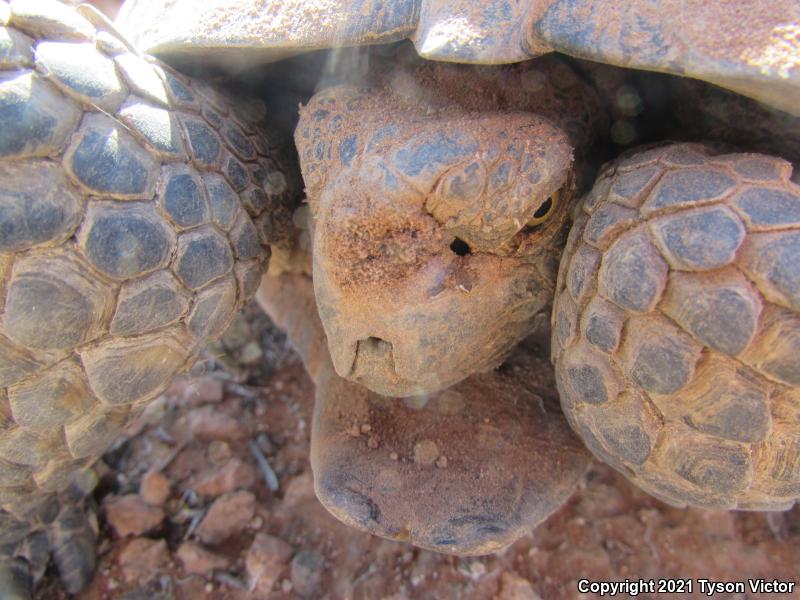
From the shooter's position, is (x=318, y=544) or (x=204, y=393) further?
(x=204, y=393)

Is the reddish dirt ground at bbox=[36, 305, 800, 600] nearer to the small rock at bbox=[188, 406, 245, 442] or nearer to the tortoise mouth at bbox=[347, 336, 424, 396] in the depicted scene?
the small rock at bbox=[188, 406, 245, 442]

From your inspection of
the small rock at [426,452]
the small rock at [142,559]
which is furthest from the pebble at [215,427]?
the small rock at [426,452]

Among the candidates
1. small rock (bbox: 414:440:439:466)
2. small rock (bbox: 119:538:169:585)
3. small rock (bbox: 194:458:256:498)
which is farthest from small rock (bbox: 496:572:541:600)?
small rock (bbox: 119:538:169:585)

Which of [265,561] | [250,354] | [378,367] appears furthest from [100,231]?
[250,354]

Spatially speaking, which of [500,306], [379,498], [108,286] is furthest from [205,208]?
[379,498]

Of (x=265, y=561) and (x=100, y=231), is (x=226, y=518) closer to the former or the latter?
(x=265, y=561)

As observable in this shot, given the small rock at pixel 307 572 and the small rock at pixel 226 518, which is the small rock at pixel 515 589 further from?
the small rock at pixel 226 518
